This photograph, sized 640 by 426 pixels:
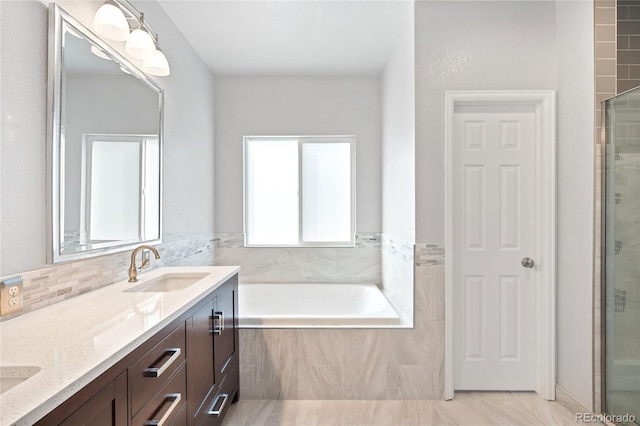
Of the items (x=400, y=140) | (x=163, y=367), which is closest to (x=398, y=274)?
(x=400, y=140)

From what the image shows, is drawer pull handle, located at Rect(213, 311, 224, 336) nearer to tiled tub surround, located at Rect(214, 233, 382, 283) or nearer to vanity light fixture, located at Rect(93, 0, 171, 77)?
vanity light fixture, located at Rect(93, 0, 171, 77)

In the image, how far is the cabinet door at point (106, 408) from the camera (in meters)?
0.82

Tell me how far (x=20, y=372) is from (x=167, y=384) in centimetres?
55

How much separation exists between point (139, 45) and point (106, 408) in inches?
66.3

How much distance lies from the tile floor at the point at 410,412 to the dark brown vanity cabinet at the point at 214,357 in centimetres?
24

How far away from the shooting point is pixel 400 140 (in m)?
2.80

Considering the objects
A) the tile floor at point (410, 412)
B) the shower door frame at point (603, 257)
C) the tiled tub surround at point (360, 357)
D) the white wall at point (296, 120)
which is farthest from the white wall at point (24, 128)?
the shower door frame at point (603, 257)

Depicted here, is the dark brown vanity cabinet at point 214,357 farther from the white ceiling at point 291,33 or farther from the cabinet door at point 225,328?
the white ceiling at point 291,33

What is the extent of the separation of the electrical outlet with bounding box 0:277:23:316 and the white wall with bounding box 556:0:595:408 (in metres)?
2.87

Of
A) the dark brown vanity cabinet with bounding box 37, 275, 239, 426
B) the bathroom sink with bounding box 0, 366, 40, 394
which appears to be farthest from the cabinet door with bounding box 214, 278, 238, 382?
the bathroom sink with bounding box 0, 366, 40, 394

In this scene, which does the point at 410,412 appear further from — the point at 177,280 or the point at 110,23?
the point at 110,23

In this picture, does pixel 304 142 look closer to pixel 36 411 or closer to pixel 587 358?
pixel 587 358

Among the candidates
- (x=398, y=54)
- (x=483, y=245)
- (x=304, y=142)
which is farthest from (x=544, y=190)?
(x=304, y=142)

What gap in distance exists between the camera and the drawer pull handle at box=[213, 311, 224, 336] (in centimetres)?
181
